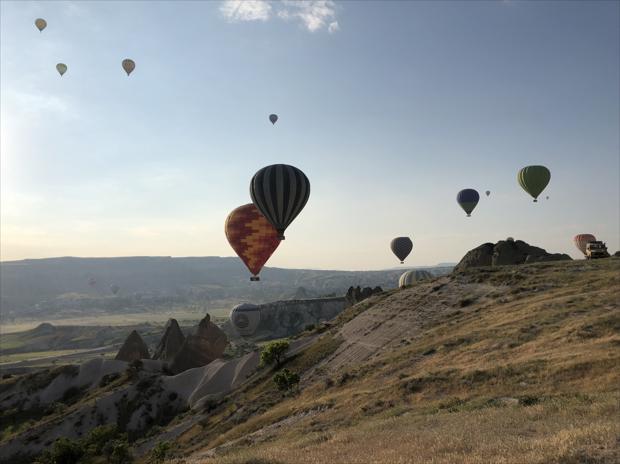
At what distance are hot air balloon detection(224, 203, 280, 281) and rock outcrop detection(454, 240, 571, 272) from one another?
3594 cm

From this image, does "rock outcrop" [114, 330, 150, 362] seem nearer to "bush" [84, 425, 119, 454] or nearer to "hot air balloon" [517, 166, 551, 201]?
"bush" [84, 425, 119, 454]

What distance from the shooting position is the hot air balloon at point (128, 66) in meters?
67.5

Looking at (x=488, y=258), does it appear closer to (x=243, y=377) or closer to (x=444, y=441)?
(x=243, y=377)

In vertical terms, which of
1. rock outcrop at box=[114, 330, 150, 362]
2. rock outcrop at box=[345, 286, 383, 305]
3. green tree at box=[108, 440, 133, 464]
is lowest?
green tree at box=[108, 440, 133, 464]

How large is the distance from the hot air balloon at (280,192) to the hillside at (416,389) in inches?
713

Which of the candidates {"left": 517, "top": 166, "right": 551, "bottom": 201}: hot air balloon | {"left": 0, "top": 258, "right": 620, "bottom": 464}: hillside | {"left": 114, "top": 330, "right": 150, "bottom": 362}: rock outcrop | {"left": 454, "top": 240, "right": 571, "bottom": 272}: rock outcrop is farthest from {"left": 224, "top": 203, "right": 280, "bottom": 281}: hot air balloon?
{"left": 114, "top": 330, "right": 150, "bottom": 362}: rock outcrop

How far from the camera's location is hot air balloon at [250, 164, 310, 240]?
184ft

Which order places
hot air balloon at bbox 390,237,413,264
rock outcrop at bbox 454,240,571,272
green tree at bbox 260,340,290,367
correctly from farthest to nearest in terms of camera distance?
hot air balloon at bbox 390,237,413,264, rock outcrop at bbox 454,240,571,272, green tree at bbox 260,340,290,367

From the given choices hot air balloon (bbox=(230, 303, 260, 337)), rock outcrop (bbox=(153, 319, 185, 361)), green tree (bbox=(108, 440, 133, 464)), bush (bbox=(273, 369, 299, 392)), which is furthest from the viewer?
rock outcrop (bbox=(153, 319, 185, 361))

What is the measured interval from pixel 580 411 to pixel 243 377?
6142cm

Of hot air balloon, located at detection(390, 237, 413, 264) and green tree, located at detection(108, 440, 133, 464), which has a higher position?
hot air balloon, located at detection(390, 237, 413, 264)

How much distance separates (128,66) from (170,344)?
5708cm

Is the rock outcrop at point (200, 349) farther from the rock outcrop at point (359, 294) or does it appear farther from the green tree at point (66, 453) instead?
the green tree at point (66, 453)

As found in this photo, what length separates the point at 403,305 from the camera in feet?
210
